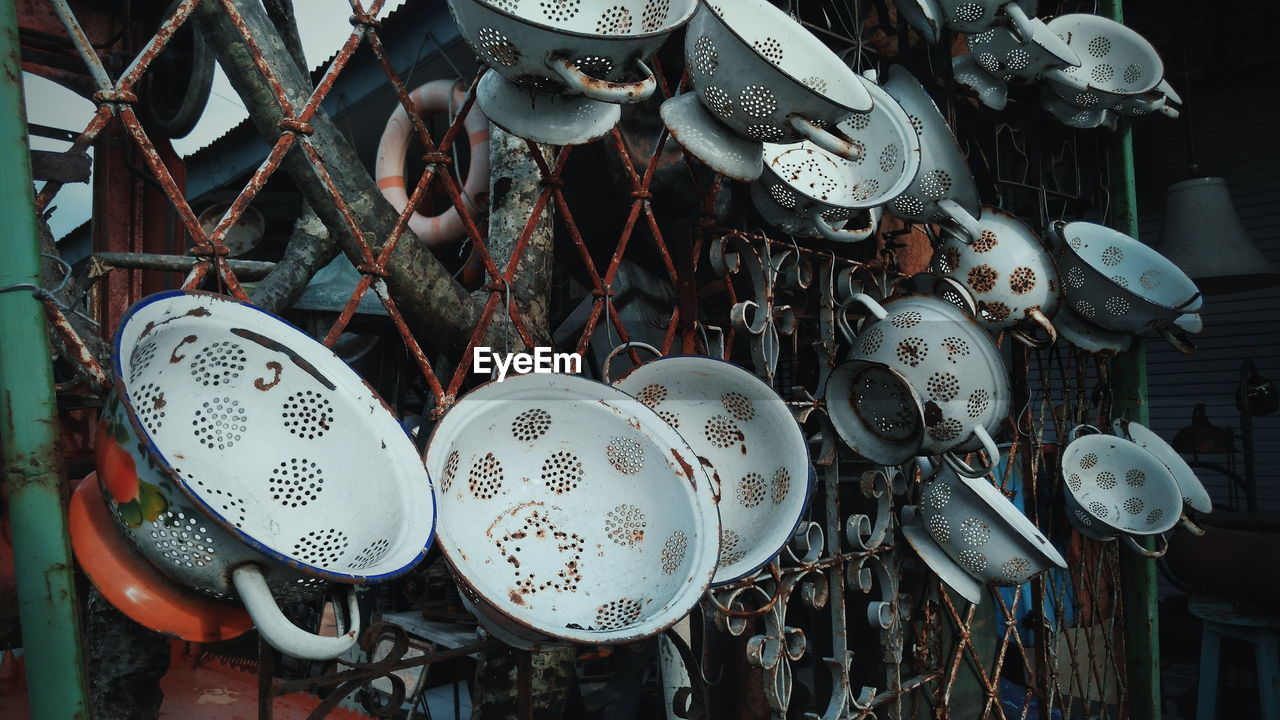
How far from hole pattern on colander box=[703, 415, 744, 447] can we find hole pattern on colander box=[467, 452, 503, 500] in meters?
0.49

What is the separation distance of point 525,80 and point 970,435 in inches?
51.2

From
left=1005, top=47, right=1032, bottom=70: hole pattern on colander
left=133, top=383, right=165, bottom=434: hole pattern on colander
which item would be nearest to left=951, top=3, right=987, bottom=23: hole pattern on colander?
left=1005, top=47, right=1032, bottom=70: hole pattern on colander

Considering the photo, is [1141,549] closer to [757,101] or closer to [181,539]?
[757,101]

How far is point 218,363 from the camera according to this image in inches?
40.0

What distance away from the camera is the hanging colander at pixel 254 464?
2.69 feet

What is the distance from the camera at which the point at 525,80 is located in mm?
1153

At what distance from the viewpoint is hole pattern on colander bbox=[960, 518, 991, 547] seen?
6.69ft

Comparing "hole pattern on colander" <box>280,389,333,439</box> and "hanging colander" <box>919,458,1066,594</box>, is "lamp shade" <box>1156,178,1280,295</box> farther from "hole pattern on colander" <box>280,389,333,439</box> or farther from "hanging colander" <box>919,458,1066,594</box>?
"hole pattern on colander" <box>280,389,333,439</box>

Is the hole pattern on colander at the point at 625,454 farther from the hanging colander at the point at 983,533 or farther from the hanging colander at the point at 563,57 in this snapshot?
the hanging colander at the point at 983,533

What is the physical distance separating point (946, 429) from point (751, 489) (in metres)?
0.55

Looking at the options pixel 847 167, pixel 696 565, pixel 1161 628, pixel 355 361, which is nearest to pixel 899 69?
pixel 847 167

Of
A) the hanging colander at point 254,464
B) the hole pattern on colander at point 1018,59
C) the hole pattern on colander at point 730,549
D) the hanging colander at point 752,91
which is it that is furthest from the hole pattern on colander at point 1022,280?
the hanging colander at point 254,464

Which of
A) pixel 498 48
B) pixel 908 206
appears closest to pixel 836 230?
pixel 908 206

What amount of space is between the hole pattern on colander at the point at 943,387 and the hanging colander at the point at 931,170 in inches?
19.1
